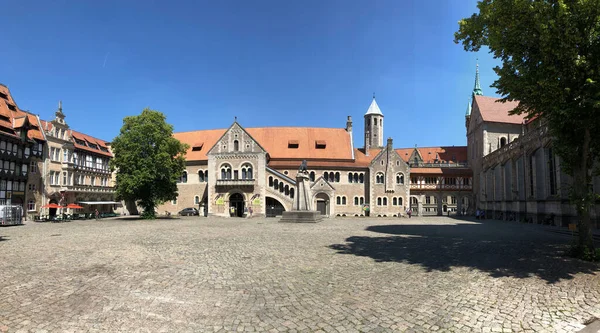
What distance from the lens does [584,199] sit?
1187 cm

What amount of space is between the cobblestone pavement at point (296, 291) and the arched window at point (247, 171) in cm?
3383

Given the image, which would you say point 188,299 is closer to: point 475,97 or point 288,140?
point 288,140

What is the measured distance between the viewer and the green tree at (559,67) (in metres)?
10.9

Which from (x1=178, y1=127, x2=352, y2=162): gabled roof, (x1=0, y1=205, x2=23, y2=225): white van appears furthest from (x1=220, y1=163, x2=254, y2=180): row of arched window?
(x1=0, y1=205, x2=23, y2=225): white van

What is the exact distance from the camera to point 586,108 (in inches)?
438

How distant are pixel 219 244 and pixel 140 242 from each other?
422 centimetres

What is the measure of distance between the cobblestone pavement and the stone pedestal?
692 inches

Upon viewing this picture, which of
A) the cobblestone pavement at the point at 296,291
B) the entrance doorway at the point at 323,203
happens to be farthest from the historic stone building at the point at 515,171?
the entrance doorway at the point at 323,203

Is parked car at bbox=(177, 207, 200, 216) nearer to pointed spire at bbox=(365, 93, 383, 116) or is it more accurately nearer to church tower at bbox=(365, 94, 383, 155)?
church tower at bbox=(365, 94, 383, 155)

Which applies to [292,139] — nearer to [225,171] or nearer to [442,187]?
[225,171]

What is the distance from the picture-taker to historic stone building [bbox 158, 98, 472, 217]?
4762 cm

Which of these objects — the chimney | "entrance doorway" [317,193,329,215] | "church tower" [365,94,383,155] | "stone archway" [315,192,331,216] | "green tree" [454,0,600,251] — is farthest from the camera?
"church tower" [365,94,383,155]

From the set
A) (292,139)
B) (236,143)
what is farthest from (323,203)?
(236,143)

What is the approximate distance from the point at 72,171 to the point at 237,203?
2256 centimetres
